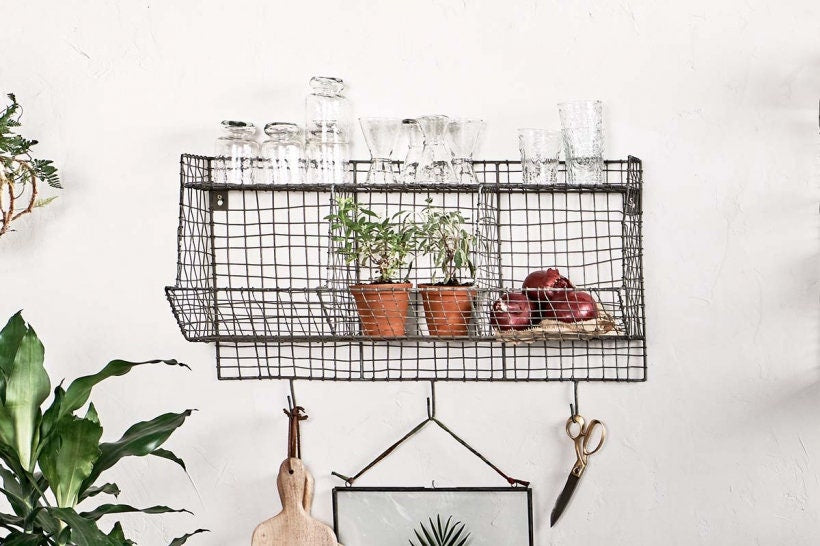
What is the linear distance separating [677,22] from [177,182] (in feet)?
3.12

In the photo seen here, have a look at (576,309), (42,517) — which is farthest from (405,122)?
(42,517)

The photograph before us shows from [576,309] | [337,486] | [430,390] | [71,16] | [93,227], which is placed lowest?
[337,486]

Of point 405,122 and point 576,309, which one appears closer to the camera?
point 576,309

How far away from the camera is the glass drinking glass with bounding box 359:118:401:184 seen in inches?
59.3

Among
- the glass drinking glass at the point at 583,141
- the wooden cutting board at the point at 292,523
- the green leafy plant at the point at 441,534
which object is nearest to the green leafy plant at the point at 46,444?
the wooden cutting board at the point at 292,523

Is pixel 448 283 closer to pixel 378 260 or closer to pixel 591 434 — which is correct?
pixel 378 260

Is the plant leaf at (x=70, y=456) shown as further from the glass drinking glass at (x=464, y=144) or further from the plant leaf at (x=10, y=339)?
the glass drinking glass at (x=464, y=144)

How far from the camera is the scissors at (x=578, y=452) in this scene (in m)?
1.54

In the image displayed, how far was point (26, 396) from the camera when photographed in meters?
1.39

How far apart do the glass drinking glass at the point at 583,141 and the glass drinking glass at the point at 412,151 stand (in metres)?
0.25

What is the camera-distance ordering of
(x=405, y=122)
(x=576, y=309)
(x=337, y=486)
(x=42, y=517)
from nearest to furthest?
(x=42, y=517), (x=576, y=309), (x=405, y=122), (x=337, y=486)

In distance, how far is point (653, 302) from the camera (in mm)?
1562

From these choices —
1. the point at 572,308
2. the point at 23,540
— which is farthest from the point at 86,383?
the point at 572,308

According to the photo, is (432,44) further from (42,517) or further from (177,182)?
(42,517)
